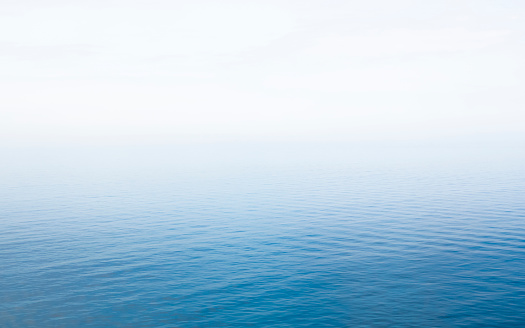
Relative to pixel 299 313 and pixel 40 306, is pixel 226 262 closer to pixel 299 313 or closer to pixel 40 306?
pixel 299 313

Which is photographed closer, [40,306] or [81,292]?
[40,306]

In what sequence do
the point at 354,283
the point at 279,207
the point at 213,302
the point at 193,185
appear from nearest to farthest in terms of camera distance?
1. the point at 213,302
2. the point at 354,283
3. the point at 279,207
4. the point at 193,185

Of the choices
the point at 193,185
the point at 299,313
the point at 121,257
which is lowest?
the point at 299,313

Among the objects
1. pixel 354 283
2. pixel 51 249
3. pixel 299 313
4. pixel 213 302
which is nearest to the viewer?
pixel 299 313

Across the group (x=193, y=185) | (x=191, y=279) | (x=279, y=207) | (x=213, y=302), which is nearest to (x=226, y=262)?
(x=191, y=279)

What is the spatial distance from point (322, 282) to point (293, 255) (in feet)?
35.7

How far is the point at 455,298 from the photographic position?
3994 centimetres

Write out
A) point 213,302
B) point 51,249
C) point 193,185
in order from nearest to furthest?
point 213,302 → point 51,249 → point 193,185

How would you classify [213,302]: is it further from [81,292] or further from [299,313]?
[81,292]

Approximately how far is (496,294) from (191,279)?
32382 millimetres

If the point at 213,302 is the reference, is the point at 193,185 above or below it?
above

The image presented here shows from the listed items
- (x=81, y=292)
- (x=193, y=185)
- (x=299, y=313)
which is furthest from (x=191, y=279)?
(x=193, y=185)

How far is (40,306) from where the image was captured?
131 feet

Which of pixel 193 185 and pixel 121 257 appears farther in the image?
pixel 193 185
